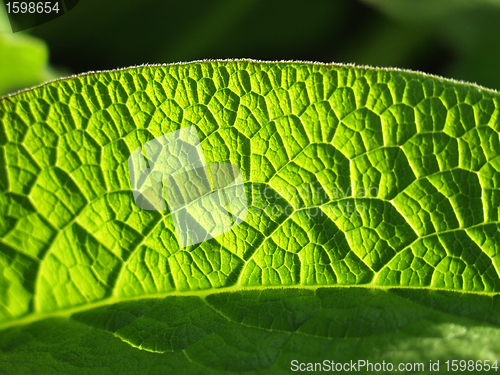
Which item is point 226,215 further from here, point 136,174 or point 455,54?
point 455,54

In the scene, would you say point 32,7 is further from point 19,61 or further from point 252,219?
point 252,219

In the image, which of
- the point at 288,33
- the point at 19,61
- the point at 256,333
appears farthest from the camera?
the point at 288,33

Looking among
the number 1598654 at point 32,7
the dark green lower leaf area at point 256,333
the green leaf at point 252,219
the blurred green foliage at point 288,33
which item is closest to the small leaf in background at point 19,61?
the number 1598654 at point 32,7

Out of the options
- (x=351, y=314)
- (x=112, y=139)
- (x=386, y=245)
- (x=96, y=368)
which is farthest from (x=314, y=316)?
(x=112, y=139)

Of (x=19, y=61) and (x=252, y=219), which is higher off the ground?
(x=19, y=61)

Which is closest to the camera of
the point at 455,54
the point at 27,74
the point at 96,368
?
the point at 96,368

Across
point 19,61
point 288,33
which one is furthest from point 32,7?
point 288,33
